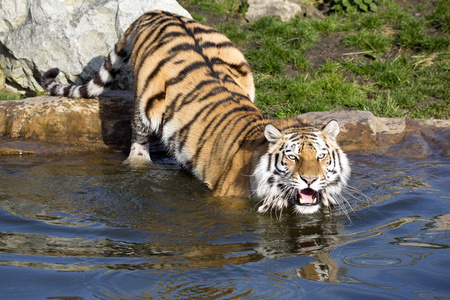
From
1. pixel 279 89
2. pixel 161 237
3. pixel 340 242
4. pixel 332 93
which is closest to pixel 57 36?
pixel 279 89

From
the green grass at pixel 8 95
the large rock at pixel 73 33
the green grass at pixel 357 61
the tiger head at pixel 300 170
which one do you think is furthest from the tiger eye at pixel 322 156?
the green grass at pixel 8 95

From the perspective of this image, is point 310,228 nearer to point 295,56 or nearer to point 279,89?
point 279,89

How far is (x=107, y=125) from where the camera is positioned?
6.02 m

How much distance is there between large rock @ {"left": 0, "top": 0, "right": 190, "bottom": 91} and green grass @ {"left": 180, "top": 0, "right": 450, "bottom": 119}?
4.30 feet

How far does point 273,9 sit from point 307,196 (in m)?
4.71

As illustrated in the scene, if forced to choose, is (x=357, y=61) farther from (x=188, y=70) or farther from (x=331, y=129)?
(x=331, y=129)

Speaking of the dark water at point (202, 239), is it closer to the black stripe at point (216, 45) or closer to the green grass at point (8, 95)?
the black stripe at point (216, 45)

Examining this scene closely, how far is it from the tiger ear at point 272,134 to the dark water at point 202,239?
0.50 m

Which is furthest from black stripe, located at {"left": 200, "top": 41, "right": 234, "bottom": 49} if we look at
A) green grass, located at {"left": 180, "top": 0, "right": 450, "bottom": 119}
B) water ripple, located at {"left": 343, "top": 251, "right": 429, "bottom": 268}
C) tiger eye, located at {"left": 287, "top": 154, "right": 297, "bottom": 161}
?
water ripple, located at {"left": 343, "top": 251, "right": 429, "bottom": 268}

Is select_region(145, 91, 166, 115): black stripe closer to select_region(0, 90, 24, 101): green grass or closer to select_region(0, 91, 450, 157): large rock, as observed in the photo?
select_region(0, 91, 450, 157): large rock

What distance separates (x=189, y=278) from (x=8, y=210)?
1.68 metres

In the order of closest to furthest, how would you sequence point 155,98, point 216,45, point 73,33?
point 155,98 → point 216,45 → point 73,33

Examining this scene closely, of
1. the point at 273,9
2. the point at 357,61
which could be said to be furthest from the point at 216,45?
the point at 273,9

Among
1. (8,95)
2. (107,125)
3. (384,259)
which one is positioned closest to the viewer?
(384,259)
